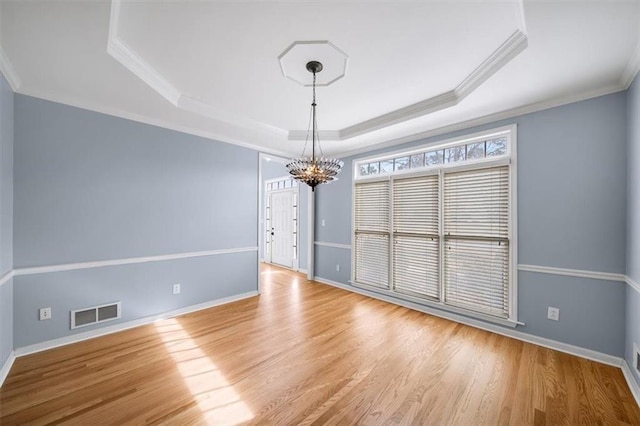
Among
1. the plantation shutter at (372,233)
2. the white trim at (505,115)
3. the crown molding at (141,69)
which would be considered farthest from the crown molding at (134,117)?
the white trim at (505,115)

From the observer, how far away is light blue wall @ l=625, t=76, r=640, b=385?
79.7 inches


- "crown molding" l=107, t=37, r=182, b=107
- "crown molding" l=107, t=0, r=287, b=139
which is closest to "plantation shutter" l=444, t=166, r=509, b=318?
"crown molding" l=107, t=0, r=287, b=139

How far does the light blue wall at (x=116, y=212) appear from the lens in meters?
2.49

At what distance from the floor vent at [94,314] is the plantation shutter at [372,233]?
3.51 metres

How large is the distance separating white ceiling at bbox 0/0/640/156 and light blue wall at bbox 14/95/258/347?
381 millimetres

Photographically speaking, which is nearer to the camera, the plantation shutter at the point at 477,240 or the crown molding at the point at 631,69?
the crown molding at the point at 631,69

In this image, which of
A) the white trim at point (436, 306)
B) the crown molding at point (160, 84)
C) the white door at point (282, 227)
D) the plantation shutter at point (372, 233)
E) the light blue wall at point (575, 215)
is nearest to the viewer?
the crown molding at point (160, 84)

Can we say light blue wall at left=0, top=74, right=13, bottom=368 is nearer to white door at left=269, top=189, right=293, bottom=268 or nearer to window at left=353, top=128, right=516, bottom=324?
window at left=353, top=128, right=516, bottom=324

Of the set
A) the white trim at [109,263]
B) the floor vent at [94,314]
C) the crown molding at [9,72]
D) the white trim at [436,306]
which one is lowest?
the white trim at [436,306]

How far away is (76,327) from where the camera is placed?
271cm

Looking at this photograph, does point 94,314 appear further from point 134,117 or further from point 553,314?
point 553,314

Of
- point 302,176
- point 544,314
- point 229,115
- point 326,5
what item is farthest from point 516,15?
point 229,115

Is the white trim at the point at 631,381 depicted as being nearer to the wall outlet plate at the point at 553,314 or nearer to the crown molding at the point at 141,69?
the wall outlet plate at the point at 553,314

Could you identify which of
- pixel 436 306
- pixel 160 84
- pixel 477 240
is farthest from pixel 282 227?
pixel 477 240
